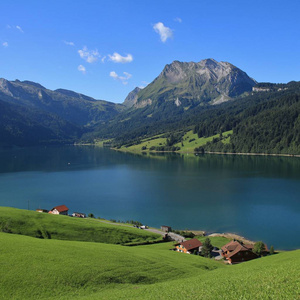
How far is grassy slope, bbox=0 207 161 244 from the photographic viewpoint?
149 ft

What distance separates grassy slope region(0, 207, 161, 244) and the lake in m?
16.9

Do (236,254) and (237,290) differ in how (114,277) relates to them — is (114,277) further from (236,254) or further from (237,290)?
(236,254)

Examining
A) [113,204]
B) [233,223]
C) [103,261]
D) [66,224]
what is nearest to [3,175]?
[113,204]

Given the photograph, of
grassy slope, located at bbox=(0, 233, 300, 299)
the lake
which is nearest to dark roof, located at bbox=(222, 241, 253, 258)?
the lake

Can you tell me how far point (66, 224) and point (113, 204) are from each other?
3941 cm

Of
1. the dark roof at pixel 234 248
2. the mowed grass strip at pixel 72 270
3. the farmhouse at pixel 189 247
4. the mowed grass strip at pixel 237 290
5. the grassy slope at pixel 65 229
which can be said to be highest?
the mowed grass strip at pixel 237 290

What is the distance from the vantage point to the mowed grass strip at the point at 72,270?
21641 millimetres

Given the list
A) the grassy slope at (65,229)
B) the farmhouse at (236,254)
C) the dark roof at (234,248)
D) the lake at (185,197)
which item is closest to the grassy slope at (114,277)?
the farmhouse at (236,254)

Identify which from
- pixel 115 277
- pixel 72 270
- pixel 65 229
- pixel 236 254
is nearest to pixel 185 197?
pixel 236 254

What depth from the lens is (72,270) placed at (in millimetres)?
25250

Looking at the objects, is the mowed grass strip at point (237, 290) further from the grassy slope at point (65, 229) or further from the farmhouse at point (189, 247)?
the farmhouse at point (189, 247)

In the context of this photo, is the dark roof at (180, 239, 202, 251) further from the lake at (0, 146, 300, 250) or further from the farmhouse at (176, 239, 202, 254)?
the lake at (0, 146, 300, 250)

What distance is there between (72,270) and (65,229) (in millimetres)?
25433

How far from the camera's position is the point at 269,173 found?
140625 millimetres
